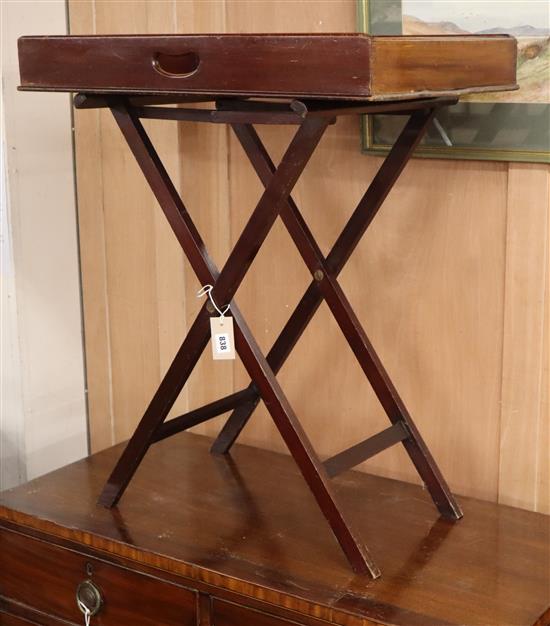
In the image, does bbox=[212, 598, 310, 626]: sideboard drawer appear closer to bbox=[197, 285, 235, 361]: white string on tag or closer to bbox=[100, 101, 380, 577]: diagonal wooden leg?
bbox=[100, 101, 380, 577]: diagonal wooden leg

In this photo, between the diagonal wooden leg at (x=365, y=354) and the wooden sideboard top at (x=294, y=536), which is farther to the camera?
the diagonal wooden leg at (x=365, y=354)

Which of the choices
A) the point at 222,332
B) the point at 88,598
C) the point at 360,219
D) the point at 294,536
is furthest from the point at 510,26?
the point at 88,598

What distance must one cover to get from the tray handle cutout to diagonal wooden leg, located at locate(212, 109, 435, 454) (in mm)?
357

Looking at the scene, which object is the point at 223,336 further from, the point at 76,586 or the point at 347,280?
the point at 76,586

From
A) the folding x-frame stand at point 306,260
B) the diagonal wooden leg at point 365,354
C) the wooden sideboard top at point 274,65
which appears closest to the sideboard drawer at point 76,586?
the folding x-frame stand at point 306,260

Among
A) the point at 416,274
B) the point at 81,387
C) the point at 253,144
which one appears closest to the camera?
the point at 253,144

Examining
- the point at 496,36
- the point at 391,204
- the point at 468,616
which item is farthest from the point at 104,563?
the point at 496,36

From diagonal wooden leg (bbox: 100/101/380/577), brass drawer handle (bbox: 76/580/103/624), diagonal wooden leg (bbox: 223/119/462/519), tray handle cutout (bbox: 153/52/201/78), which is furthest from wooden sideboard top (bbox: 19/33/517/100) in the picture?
brass drawer handle (bbox: 76/580/103/624)

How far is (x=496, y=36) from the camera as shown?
54.6 inches

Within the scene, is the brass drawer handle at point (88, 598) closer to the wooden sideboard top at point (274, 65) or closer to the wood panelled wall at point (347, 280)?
the wood panelled wall at point (347, 280)

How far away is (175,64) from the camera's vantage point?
1.29 metres

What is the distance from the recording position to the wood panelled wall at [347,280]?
156cm

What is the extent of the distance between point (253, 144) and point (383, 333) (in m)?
0.40

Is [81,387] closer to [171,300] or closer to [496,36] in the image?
[171,300]
